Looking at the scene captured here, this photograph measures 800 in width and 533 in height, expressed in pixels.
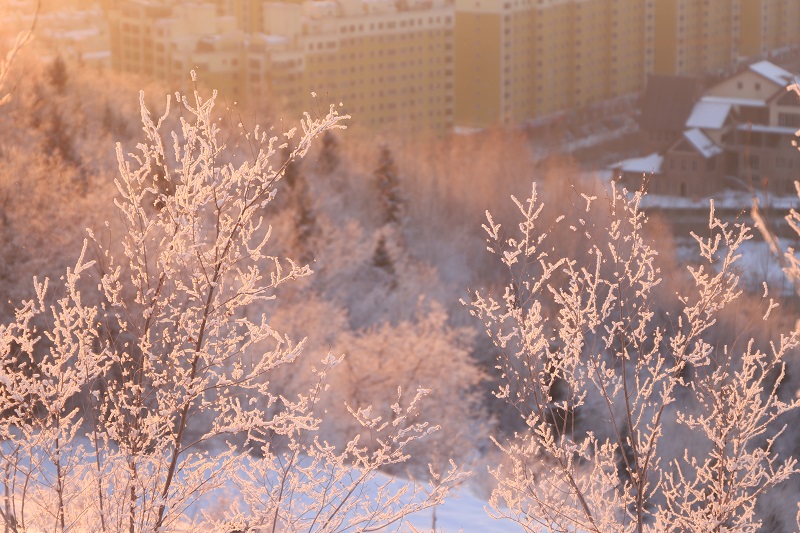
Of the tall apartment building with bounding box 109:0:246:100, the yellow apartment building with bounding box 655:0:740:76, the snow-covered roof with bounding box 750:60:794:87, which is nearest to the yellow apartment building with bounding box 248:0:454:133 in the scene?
the tall apartment building with bounding box 109:0:246:100

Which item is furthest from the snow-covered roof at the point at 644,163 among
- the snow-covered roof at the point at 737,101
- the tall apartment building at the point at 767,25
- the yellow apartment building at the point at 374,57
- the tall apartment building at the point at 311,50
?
the tall apartment building at the point at 767,25

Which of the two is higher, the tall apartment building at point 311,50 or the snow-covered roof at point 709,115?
the tall apartment building at point 311,50

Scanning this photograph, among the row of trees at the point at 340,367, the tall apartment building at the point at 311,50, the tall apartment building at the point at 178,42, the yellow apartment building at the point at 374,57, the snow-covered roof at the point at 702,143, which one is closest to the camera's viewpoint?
the row of trees at the point at 340,367

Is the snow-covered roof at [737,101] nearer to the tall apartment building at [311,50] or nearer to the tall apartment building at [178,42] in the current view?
the tall apartment building at [311,50]

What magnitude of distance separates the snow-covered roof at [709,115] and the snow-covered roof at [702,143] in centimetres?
22

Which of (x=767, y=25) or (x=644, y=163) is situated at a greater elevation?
(x=767, y=25)

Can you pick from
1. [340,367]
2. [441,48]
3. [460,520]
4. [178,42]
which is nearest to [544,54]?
[441,48]

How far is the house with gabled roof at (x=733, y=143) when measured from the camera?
26.0 metres

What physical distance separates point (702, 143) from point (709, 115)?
958 mm

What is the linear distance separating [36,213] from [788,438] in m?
8.91

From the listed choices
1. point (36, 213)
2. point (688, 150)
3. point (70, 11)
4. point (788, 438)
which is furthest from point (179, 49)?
point (788, 438)

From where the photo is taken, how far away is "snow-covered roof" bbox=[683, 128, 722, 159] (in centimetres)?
2616

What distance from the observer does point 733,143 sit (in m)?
27.2

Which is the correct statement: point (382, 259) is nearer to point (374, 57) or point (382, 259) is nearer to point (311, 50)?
point (311, 50)
